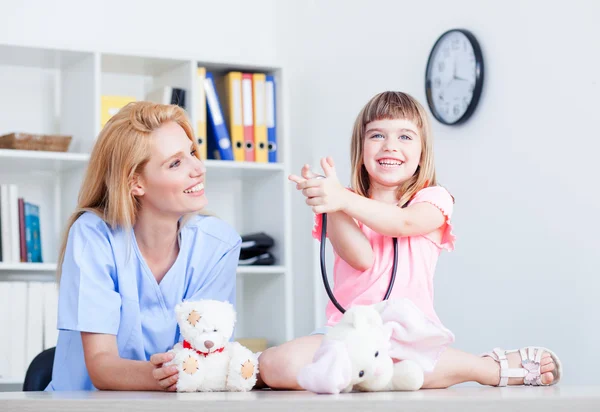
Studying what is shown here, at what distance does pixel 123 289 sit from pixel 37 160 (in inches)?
68.4

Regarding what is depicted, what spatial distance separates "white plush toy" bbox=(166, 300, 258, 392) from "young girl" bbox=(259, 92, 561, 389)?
23 centimetres

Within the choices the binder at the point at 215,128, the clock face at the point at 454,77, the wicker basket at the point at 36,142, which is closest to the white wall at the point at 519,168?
the clock face at the point at 454,77

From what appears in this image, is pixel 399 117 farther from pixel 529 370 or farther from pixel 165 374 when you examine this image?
pixel 165 374

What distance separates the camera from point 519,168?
2363 millimetres

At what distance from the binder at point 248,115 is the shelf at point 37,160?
631 mm

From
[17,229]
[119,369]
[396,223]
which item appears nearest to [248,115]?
[17,229]

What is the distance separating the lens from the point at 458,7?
2.66 m

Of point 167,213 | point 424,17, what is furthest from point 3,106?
point 167,213

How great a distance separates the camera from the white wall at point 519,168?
6.98ft

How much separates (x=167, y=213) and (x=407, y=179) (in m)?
0.46

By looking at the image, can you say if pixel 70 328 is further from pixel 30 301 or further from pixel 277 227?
pixel 277 227

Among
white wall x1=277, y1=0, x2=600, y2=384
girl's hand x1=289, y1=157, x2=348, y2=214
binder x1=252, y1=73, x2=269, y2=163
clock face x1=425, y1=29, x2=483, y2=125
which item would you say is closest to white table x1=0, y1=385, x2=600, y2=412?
girl's hand x1=289, y1=157, x2=348, y2=214

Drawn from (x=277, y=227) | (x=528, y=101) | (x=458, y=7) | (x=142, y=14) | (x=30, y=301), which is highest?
(x=142, y=14)

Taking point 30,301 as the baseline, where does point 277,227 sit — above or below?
above
